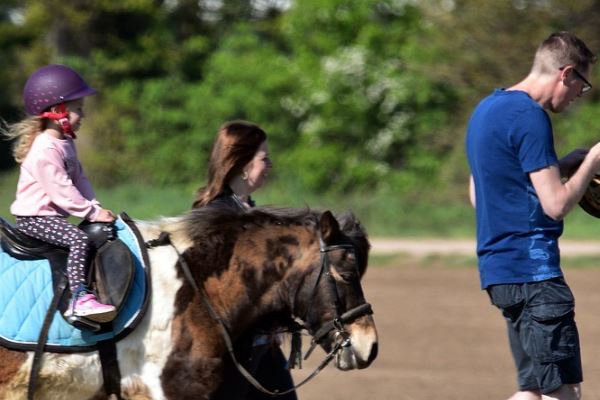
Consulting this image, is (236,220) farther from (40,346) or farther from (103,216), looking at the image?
(40,346)

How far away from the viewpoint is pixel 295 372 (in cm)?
908

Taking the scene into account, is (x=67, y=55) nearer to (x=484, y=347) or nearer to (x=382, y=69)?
(x=382, y=69)

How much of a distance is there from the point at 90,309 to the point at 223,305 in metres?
0.58

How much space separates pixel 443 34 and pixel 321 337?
2056 centimetres

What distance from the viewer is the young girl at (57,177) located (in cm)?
450

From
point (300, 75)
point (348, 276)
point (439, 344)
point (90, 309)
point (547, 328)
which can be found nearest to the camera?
point (90, 309)

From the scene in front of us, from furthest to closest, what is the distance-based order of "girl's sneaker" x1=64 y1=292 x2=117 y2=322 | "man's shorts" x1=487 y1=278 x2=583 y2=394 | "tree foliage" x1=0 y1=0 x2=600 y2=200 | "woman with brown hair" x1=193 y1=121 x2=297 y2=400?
"tree foliage" x1=0 y1=0 x2=600 y2=200 < "woman with brown hair" x1=193 y1=121 x2=297 y2=400 < "man's shorts" x1=487 y1=278 x2=583 y2=394 < "girl's sneaker" x1=64 y1=292 x2=117 y2=322

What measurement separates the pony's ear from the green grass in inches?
527

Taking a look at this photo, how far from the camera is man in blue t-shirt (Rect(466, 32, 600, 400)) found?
466cm

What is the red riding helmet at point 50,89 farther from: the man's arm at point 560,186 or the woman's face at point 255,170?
the man's arm at point 560,186

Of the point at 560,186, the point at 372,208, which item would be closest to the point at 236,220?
the point at 560,186

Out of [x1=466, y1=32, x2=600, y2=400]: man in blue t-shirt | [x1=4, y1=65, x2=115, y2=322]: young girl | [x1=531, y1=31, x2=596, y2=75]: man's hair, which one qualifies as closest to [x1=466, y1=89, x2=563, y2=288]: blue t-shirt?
[x1=466, y1=32, x2=600, y2=400]: man in blue t-shirt

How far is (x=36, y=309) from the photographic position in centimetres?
454

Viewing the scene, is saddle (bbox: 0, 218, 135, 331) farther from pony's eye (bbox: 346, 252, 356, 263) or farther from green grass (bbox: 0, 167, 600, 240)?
green grass (bbox: 0, 167, 600, 240)
